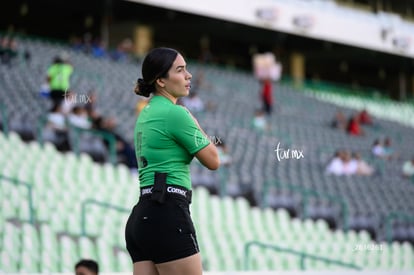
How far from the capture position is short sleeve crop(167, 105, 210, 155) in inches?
150

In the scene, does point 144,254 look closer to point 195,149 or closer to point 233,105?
point 195,149

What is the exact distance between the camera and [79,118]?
43.1 ft

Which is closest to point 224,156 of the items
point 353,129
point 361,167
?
point 361,167

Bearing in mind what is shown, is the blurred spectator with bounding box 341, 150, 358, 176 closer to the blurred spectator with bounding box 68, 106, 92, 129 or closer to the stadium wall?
the blurred spectator with bounding box 68, 106, 92, 129

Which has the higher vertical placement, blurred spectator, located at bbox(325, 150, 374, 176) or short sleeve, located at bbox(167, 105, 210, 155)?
blurred spectator, located at bbox(325, 150, 374, 176)

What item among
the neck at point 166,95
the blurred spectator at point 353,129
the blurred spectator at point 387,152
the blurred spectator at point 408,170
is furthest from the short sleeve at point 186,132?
the blurred spectator at point 353,129

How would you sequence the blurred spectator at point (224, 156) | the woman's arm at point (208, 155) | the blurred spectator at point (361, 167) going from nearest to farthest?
the woman's arm at point (208, 155) → the blurred spectator at point (224, 156) → the blurred spectator at point (361, 167)

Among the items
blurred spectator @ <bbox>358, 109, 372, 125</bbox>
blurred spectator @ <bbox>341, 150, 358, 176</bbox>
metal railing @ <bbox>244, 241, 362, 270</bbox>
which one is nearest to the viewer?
metal railing @ <bbox>244, 241, 362, 270</bbox>

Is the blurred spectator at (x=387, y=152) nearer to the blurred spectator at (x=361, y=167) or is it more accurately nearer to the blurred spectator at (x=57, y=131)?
the blurred spectator at (x=361, y=167)

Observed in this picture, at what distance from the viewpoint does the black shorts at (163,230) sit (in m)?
3.72

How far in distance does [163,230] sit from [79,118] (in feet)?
31.4

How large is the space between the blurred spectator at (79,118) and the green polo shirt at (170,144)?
9171mm

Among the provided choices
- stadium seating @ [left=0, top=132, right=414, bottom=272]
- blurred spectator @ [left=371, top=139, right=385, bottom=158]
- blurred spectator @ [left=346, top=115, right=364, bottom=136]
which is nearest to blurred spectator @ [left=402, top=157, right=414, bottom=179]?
blurred spectator @ [left=371, top=139, right=385, bottom=158]

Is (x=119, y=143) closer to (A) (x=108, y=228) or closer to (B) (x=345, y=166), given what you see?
(A) (x=108, y=228)
